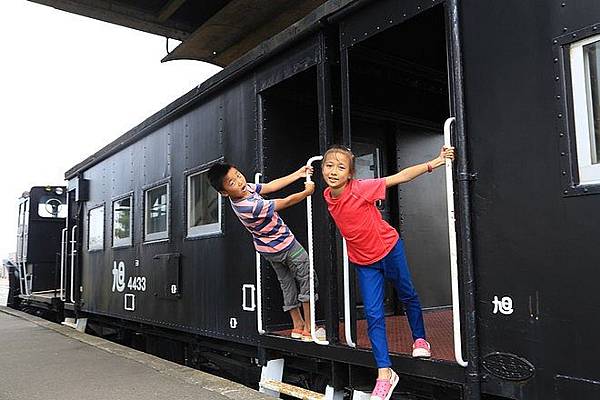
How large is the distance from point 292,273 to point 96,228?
5.12m

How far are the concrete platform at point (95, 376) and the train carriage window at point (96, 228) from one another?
5.07 feet

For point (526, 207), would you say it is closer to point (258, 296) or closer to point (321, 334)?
point (321, 334)

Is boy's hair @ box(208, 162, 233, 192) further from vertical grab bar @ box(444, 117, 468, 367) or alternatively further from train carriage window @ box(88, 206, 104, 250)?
train carriage window @ box(88, 206, 104, 250)

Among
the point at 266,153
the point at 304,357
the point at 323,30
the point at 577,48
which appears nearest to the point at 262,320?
the point at 304,357

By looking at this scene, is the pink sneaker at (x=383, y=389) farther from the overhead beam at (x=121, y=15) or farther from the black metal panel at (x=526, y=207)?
the overhead beam at (x=121, y=15)

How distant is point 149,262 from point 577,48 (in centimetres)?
498

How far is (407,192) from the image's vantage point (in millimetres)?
5398

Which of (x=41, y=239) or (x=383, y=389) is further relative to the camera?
(x=41, y=239)

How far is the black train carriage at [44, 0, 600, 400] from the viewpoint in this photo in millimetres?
2326

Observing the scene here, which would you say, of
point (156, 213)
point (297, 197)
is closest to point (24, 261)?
point (156, 213)

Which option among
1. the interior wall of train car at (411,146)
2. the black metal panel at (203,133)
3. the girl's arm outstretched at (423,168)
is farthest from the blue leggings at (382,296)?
the black metal panel at (203,133)

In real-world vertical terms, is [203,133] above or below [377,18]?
below

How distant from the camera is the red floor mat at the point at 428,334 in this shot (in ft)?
10.6

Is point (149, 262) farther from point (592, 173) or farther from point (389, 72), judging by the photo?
point (592, 173)
